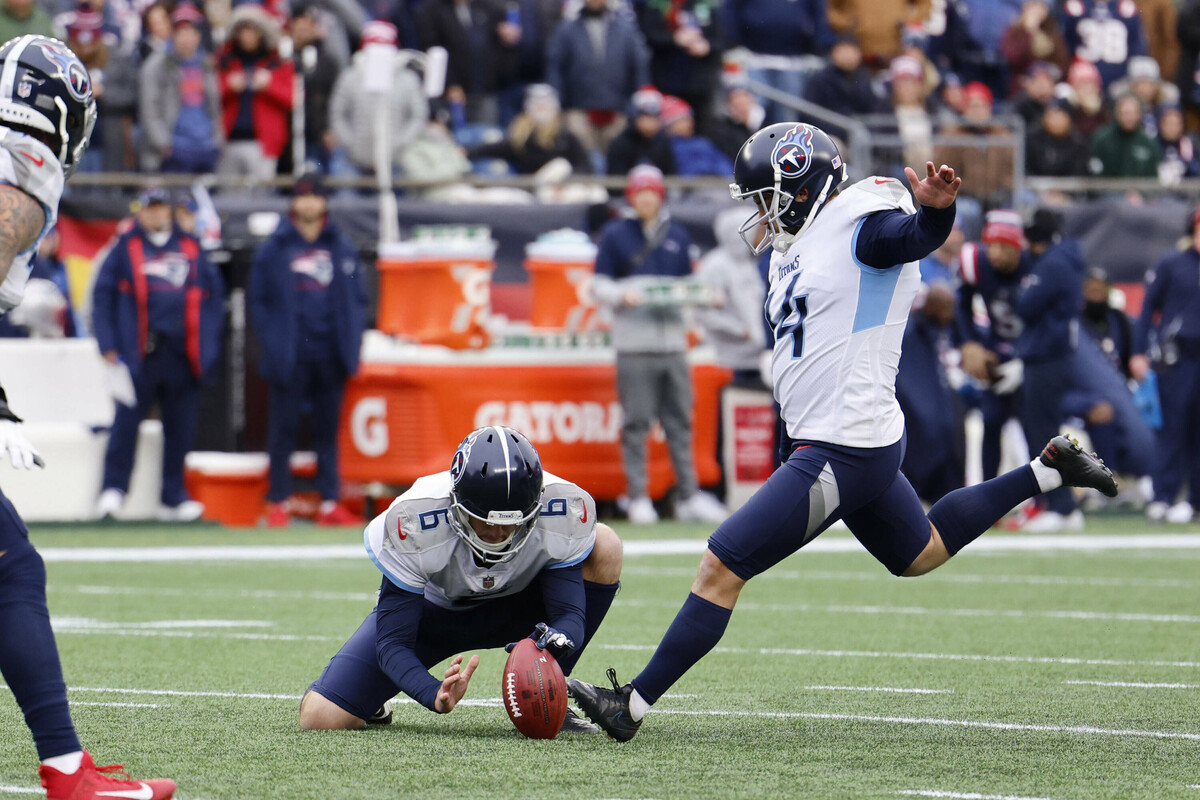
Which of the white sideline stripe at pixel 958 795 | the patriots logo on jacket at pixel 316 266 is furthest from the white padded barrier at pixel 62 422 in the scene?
the white sideline stripe at pixel 958 795

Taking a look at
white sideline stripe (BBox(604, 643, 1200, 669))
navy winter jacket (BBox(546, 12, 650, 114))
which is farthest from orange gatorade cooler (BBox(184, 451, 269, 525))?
white sideline stripe (BBox(604, 643, 1200, 669))

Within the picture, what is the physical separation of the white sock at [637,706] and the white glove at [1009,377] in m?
7.45

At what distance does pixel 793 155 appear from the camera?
526cm

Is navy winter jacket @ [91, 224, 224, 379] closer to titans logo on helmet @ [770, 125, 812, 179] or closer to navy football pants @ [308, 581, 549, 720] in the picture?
navy football pants @ [308, 581, 549, 720]

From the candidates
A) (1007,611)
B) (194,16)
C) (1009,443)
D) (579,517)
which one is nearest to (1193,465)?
(1009,443)

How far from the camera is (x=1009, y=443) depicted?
13227 mm

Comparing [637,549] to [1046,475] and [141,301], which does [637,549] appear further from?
[1046,475]

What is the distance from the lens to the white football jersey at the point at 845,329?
516cm

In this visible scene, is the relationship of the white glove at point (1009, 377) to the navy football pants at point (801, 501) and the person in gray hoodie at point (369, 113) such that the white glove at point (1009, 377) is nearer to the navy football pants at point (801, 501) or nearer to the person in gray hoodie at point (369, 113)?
the person in gray hoodie at point (369, 113)

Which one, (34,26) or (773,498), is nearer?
(773,498)

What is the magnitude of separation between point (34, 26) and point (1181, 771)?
37.7 feet

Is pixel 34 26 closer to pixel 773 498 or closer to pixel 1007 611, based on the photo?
pixel 1007 611

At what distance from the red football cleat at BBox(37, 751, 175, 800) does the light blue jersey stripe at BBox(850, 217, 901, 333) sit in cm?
232

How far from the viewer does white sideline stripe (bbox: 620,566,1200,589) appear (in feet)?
30.6
